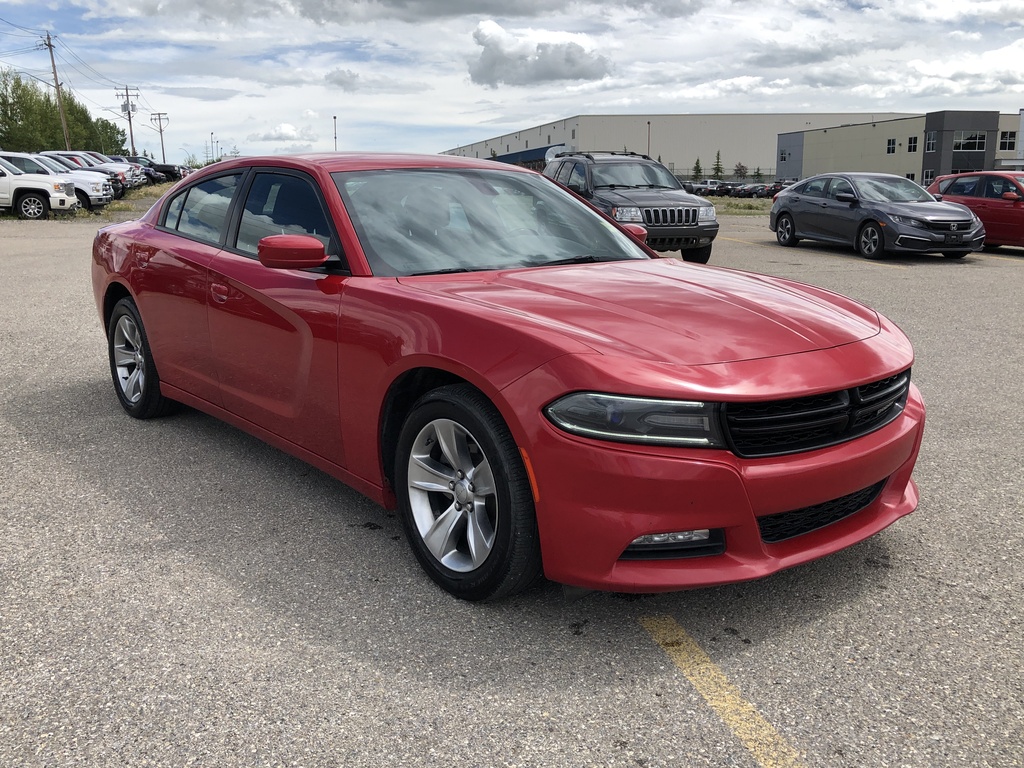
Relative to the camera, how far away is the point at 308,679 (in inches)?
108

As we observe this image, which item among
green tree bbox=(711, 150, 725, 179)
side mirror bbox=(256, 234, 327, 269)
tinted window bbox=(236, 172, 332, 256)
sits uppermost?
tinted window bbox=(236, 172, 332, 256)

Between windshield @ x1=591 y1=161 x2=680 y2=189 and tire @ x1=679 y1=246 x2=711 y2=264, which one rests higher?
windshield @ x1=591 y1=161 x2=680 y2=189

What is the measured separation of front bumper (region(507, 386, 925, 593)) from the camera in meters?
2.66

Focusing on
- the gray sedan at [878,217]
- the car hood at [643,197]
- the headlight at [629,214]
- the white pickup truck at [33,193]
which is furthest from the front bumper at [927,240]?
the white pickup truck at [33,193]

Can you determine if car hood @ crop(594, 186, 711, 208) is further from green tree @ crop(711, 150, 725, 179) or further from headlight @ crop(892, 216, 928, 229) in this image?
green tree @ crop(711, 150, 725, 179)

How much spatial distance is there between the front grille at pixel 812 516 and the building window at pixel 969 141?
8985 cm

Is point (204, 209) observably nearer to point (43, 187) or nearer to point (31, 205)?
point (43, 187)

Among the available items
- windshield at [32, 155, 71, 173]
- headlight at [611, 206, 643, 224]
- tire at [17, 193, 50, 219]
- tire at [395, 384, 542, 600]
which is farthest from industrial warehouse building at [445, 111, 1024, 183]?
tire at [395, 384, 542, 600]

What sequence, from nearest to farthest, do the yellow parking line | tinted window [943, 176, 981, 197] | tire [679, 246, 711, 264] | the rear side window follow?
the yellow parking line, the rear side window, tire [679, 246, 711, 264], tinted window [943, 176, 981, 197]

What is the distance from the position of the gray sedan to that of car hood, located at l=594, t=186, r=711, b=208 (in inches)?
139

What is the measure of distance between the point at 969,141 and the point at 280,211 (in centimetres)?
9071

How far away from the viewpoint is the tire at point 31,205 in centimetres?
2463

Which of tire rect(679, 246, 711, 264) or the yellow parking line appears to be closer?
the yellow parking line

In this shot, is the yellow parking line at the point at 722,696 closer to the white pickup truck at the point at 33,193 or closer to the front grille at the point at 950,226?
the front grille at the point at 950,226
